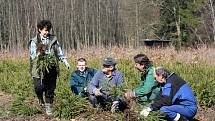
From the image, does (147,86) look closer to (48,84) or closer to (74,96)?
(74,96)

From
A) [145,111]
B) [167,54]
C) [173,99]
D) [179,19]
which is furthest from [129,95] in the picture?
[179,19]

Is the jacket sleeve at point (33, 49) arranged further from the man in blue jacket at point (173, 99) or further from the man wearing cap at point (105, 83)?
the man in blue jacket at point (173, 99)

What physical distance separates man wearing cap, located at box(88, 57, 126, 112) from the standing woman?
76cm

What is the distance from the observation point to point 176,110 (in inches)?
257

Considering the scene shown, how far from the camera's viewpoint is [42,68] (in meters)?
7.63

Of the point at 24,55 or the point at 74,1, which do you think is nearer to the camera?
the point at 24,55

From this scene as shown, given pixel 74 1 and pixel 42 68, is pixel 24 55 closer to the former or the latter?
pixel 42 68

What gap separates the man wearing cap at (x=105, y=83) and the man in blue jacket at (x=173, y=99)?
990 millimetres

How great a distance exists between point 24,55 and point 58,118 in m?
11.7

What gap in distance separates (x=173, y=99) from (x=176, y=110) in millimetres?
177

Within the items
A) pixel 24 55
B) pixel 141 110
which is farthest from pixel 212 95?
pixel 24 55

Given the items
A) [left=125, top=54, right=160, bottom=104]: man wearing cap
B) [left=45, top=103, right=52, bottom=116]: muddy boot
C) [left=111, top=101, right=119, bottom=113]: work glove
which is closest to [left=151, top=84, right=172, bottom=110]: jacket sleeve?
[left=125, top=54, right=160, bottom=104]: man wearing cap

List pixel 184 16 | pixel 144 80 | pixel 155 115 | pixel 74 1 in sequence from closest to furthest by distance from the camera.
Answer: pixel 155 115, pixel 144 80, pixel 184 16, pixel 74 1

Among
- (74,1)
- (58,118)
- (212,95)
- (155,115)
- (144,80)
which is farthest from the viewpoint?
(74,1)
